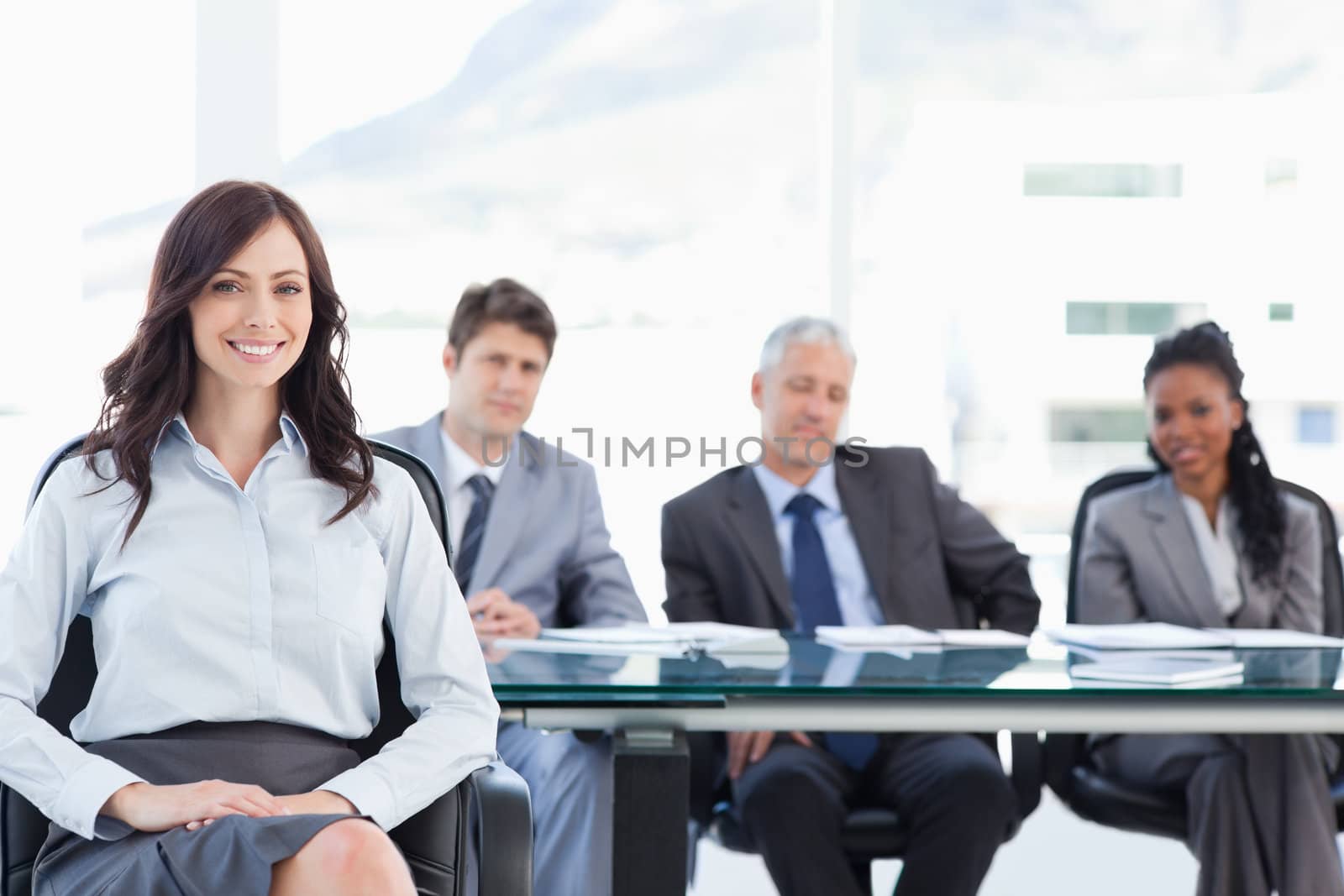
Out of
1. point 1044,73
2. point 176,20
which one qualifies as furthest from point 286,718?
point 1044,73

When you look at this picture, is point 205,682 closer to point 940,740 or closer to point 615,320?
point 940,740

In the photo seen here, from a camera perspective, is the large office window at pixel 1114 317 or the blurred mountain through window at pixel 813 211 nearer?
the blurred mountain through window at pixel 813 211

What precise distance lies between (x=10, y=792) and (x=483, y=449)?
168cm

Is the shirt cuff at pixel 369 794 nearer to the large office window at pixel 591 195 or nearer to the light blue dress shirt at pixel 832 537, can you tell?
the light blue dress shirt at pixel 832 537

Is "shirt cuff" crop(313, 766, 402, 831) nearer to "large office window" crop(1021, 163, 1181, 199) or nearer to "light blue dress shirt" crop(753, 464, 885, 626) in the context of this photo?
"light blue dress shirt" crop(753, 464, 885, 626)

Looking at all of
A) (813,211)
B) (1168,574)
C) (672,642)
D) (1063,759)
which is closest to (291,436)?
(672,642)

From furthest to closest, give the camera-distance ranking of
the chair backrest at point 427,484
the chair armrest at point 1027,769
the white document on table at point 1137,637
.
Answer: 1. the chair armrest at point 1027,769
2. the white document on table at point 1137,637
3. the chair backrest at point 427,484

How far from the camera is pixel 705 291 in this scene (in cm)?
555

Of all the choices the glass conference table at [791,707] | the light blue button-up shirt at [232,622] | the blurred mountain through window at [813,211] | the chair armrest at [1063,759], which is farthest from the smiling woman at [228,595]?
the blurred mountain through window at [813,211]

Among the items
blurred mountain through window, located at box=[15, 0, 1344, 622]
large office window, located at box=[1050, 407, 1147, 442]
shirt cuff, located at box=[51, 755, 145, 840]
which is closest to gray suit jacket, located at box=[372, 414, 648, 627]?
blurred mountain through window, located at box=[15, 0, 1344, 622]

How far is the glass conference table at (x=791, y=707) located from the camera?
1.96 meters

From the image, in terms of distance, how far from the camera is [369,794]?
1539 mm

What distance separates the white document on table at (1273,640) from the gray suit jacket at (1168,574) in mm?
240

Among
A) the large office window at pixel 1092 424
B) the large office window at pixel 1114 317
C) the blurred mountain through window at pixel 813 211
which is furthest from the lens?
the large office window at pixel 1092 424
